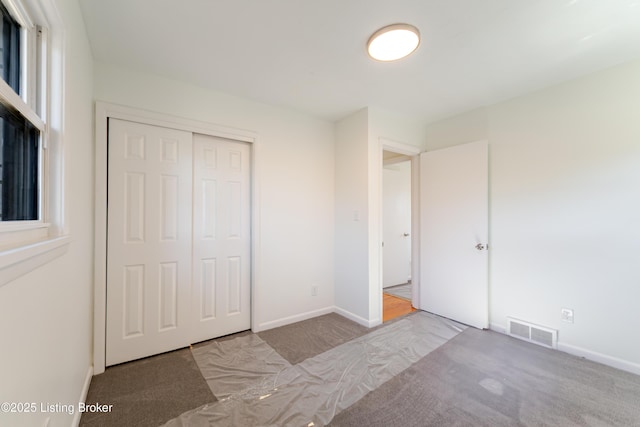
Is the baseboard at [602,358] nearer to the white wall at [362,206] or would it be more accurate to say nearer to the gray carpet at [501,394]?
the gray carpet at [501,394]

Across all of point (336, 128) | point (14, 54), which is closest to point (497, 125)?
point (336, 128)

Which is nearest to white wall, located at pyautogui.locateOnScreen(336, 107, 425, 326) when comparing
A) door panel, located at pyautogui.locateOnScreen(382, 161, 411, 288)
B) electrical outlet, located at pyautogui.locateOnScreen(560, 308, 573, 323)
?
door panel, located at pyautogui.locateOnScreen(382, 161, 411, 288)

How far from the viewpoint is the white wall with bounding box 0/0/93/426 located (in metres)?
0.72

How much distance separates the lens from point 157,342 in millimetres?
2178

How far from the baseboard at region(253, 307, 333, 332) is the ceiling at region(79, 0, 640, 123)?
240cm

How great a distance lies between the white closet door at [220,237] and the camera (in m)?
2.40

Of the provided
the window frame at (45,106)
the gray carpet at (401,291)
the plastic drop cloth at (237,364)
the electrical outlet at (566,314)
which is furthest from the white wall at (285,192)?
the electrical outlet at (566,314)

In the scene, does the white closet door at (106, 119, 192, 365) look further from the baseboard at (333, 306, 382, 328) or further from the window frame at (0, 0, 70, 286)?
the baseboard at (333, 306, 382, 328)

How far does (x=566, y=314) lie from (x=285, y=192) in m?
2.91

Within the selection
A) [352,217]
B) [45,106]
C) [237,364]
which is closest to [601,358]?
[352,217]

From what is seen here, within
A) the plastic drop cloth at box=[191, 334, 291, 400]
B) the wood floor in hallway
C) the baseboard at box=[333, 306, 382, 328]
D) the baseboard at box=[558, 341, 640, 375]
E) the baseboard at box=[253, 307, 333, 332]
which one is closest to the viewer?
the plastic drop cloth at box=[191, 334, 291, 400]

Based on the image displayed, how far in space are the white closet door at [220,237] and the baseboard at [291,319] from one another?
16 centimetres

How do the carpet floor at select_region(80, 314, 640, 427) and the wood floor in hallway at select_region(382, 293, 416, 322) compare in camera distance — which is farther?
the wood floor in hallway at select_region(382, 293, 416, 322)

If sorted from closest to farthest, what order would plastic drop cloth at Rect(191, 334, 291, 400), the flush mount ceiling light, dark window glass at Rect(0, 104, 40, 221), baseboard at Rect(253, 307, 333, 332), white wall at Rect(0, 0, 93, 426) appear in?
1. white wall at Rect(0, 0, 93, 426)
2. dark window glass at Rect(0, 104, 40, 221)
3. the flush mount ceiling light
4. plastic drop cloth at Rect(191, 334, 291, 400)
5. baseboard at Rect(253, 307, 333, 332)
